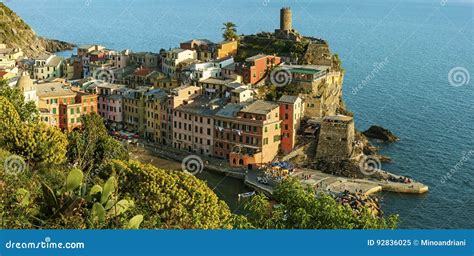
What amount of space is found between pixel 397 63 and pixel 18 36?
35.9 metres

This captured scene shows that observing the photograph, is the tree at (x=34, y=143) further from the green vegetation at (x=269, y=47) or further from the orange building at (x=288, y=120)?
the green vegetation at (x=269, y=47)

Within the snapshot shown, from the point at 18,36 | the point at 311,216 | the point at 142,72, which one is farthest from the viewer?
the point at 18,36

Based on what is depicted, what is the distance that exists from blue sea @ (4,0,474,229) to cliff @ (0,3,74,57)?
26.5 ft

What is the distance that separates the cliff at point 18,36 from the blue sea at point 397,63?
808cm

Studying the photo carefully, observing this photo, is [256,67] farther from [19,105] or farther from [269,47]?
[19,105]

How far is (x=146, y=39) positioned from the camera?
255 ft

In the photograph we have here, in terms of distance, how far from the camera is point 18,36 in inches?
2470

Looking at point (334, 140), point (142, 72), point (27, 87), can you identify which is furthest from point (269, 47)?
point (27, 87)

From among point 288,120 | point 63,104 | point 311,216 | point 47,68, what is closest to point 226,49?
point 288,120

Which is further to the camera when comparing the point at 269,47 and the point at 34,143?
the point at 269,47

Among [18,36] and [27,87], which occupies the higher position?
[27,87]

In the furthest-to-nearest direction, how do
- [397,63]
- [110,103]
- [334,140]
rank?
[397,63], [110,103], [334,140]

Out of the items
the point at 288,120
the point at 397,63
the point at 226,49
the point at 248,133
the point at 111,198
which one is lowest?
the point at 397,63

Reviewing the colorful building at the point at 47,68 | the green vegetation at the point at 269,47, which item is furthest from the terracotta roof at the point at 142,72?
the colorful building at the point at 47,68
